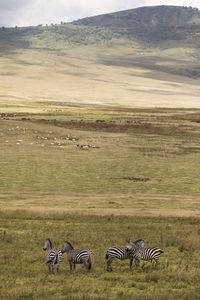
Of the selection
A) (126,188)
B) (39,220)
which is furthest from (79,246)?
(126,188)

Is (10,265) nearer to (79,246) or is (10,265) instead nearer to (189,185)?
(79,246)

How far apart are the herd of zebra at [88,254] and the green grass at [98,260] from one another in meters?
0.43

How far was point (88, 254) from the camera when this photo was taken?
14359 mm

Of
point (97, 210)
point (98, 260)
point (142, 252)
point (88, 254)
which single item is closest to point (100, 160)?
point (97, 210)

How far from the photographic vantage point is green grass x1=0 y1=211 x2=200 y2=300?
13.4 meters

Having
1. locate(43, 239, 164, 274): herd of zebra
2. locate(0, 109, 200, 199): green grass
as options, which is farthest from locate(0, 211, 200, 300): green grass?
locate(0, 109, 200, 199): green grass

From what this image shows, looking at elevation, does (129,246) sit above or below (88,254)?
above

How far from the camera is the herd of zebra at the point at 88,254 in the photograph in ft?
47.2

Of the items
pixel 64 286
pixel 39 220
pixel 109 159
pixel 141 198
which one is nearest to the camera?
pixel 64 286

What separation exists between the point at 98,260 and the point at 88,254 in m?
2.65

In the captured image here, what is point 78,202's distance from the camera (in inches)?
1294

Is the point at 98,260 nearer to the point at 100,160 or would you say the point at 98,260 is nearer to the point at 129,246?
the point at 129,246

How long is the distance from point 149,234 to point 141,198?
44.4 feet

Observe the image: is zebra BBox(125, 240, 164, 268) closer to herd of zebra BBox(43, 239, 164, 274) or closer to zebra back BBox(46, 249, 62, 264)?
herd of zebra BBox(43, 239, 164, 274)
